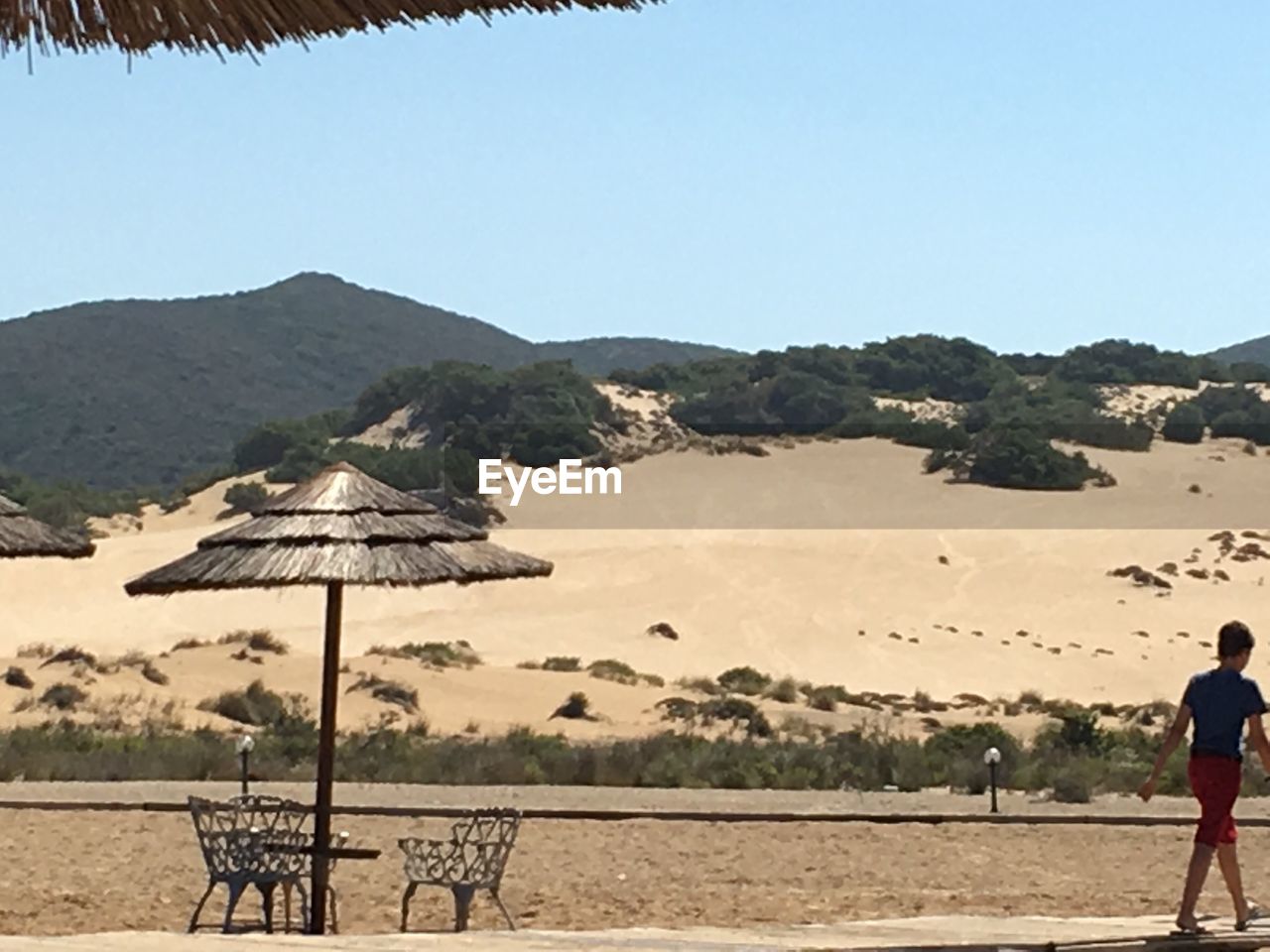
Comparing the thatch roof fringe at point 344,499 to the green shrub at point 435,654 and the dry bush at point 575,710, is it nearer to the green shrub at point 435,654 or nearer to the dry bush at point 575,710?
the dry bush at point 575,710

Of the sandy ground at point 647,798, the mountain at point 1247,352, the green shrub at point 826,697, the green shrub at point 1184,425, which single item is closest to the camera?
the sandy ground at point 647,798

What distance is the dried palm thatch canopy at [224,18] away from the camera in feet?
20.7

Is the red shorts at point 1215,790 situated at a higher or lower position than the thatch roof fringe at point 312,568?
lower

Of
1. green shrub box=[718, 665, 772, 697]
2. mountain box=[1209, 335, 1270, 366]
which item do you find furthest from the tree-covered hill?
green shrub box=[718, 665, 772, 697]

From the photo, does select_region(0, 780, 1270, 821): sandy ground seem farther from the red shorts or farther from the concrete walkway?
the red shorts

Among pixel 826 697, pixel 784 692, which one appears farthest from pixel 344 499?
pixel 784 692

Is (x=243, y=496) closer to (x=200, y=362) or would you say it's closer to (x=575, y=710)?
(x=575, y=710)

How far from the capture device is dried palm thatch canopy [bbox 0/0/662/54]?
6.30 m

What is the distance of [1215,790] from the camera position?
8.90m

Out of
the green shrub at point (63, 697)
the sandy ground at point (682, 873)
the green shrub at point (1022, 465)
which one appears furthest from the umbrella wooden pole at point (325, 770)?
the green shrub at point (1022, 465)

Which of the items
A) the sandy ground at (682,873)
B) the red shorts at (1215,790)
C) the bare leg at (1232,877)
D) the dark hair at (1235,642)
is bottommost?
the sandy ground at (682,873)

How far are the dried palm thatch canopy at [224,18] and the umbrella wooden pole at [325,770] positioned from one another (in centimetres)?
365

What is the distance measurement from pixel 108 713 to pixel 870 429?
40.0 meters

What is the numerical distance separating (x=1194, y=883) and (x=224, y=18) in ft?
15.5
